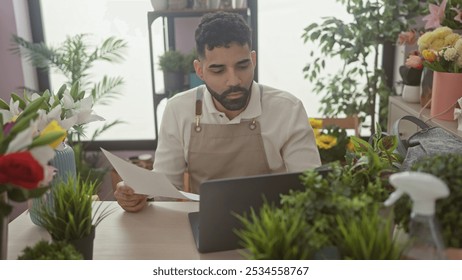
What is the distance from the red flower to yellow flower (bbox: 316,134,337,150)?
71.4 inches

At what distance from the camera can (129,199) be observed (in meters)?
1.13

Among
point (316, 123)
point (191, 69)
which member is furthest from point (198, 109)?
point (191, 69)

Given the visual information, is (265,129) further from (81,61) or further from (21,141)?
(81,61)

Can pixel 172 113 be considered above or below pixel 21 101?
below

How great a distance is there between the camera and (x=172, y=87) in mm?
2645

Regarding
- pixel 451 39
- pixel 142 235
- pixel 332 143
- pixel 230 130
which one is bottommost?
pixel 332 143

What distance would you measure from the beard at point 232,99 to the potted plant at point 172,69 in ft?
4.05

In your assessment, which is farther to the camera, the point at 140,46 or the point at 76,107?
the point at 140,46

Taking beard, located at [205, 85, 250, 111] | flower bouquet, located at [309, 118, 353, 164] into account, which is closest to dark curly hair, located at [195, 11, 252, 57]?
beard, located at [205, 85, 250, 111]

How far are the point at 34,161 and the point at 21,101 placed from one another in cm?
37

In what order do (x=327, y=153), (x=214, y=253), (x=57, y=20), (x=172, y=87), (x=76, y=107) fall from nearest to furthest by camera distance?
(x=214, y=253), (x=76, y=107), (x=327, y=153), (x=172, y=87), (x=57, y=20)

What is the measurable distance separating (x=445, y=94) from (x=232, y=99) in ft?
3.11
